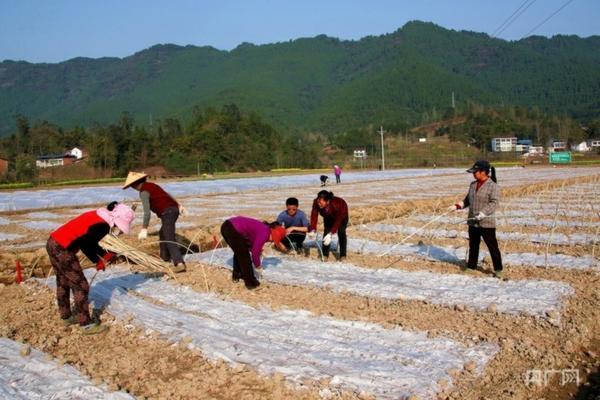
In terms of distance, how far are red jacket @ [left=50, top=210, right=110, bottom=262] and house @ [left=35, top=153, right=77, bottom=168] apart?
Answer: 60325 mm

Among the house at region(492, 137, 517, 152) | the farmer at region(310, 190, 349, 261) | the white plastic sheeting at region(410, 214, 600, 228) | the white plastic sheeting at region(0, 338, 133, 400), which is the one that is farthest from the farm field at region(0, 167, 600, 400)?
the house at region(492, 137, 517, 152)

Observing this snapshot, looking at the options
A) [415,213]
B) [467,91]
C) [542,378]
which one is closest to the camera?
[542,378]

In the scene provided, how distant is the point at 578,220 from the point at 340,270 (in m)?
6.67

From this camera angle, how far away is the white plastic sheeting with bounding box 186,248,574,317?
18.6 feet

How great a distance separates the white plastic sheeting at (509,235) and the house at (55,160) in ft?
186

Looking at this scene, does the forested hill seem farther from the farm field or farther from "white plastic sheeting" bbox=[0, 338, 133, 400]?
"white plastic sheeting" bbox=[0, 338, 133, 400]

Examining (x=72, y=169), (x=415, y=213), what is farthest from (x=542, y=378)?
(x=72, y=169)

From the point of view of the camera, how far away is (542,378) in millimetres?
3986

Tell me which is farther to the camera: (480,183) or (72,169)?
(72,169)

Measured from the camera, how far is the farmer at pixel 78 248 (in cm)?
522

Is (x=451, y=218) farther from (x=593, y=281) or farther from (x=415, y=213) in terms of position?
(x=593, y=281)

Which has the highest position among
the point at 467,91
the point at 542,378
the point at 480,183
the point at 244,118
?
the point at 467,91

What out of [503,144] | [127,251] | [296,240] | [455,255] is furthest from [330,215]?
[503,144]

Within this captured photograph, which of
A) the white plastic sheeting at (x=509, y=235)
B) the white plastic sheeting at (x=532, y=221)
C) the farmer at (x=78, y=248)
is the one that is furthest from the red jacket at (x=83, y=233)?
the white plastic sheeting at (x=532, y=221)
